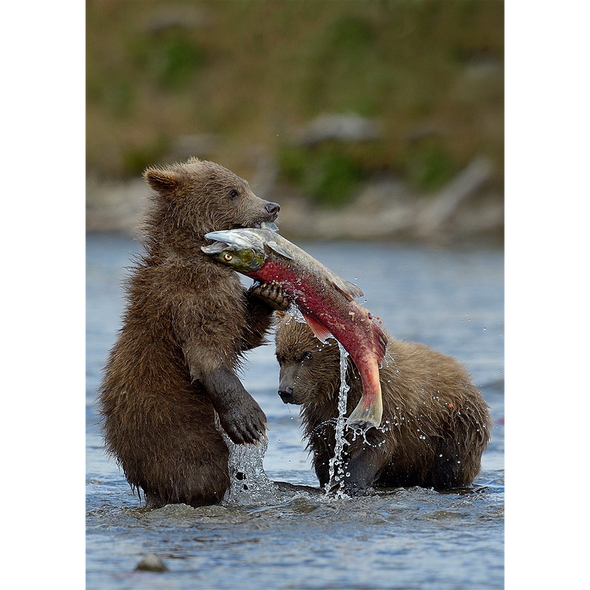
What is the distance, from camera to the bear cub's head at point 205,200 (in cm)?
604

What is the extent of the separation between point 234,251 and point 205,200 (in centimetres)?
42

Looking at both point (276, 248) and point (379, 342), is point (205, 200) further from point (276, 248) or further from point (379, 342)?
point (379, 342)

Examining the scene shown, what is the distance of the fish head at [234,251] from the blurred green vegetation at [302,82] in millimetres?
17354

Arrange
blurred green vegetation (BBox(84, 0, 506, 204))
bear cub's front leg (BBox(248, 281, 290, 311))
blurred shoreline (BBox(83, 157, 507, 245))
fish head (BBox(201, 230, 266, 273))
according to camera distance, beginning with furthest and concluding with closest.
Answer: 1. blurred green vegetation (BBox(84, 0, 506, 204))
2. blurred shoreline (BBox(83, 157, 507, 245))
3. bear cub's front leg (BBox(248, 281, 290, 311))
4. fish head (BBox(201, 230, 266, 273))

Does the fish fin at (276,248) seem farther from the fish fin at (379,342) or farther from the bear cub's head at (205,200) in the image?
the fish fin at (379,342)

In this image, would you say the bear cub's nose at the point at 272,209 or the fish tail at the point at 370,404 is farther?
the bear cub's nose at the point at 272,209

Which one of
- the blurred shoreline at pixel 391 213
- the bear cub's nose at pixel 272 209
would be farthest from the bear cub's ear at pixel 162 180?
the blurred shoreline at pixel 391 213

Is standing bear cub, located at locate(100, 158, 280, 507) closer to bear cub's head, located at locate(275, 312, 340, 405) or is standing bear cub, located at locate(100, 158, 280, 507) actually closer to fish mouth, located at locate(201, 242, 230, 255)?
fish mouth, located at locate(201, 242, 230, 255)

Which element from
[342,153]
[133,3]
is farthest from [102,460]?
[133,3]

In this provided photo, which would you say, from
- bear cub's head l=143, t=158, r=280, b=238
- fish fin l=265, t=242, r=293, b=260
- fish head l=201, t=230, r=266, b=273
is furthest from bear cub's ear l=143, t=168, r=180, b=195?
fish fin l=265, t=242, r=293, b=260

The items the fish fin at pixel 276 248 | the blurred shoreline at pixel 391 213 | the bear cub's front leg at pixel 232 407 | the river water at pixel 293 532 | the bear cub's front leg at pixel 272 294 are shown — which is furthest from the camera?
the blurred shoreline at pixel 391 213

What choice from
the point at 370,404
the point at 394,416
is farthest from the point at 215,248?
the point at 394,416

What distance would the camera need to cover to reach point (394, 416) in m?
6.40

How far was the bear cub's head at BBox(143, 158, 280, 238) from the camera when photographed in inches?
238
